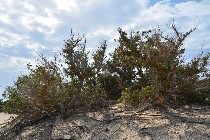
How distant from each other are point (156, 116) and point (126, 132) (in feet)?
3.45

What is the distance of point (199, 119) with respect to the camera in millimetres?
8570

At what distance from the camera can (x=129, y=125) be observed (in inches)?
342

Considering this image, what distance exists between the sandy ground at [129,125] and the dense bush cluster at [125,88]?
1.37 ft

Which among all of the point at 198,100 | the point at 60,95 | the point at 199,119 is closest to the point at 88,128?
the point at 60,95

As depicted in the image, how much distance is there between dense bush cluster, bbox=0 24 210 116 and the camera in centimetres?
949

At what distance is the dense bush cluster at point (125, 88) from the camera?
9492mm

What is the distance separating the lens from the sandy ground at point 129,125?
810 centimetres

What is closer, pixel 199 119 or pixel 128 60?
pixel 199 119

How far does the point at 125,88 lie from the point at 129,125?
1.39m

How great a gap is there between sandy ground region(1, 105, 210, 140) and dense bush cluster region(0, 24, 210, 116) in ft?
1.37

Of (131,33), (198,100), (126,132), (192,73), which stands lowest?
(126,132)

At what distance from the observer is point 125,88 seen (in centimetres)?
976

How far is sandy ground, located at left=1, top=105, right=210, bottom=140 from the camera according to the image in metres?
8.10

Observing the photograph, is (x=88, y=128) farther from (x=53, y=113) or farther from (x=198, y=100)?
(x=198, y=100)
